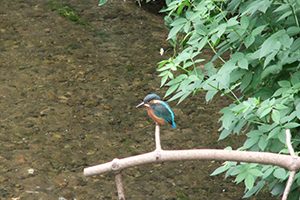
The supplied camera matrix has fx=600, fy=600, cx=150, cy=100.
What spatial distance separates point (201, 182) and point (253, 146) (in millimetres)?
1654

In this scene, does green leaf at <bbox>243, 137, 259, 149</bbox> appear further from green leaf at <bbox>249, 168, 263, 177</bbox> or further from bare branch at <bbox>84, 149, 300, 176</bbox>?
bare branch at <bbox>84, 149, 300, 176</bbox>

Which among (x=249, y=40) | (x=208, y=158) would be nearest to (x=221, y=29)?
(x=249, y=40)

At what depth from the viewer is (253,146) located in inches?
108

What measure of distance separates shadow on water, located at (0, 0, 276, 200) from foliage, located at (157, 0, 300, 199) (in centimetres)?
153

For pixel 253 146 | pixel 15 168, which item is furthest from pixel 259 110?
pixel 15 168

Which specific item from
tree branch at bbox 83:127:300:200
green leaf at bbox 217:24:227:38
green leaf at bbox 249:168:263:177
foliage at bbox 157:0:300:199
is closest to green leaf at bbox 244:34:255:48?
foliage at bbox 157:0:300:199

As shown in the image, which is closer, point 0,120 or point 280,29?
point 280,29

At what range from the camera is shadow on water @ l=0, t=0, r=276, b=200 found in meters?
4.27

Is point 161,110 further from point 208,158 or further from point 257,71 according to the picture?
point 208,158

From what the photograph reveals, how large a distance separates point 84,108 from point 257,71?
264 cm

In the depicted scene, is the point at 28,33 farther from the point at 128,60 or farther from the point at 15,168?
the point at 15,168

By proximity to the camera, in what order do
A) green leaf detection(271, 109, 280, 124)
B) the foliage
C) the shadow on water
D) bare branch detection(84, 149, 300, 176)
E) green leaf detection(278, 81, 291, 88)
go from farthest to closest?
the shadow on water
green leaf detection(278, 81, 291, 88)
the foliage
green leaf detection(271, 109, 280, 124)
bare branch detection(84, 149, 300, 176)

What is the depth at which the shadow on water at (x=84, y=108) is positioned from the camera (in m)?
4.27

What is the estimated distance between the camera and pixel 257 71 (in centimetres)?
275
